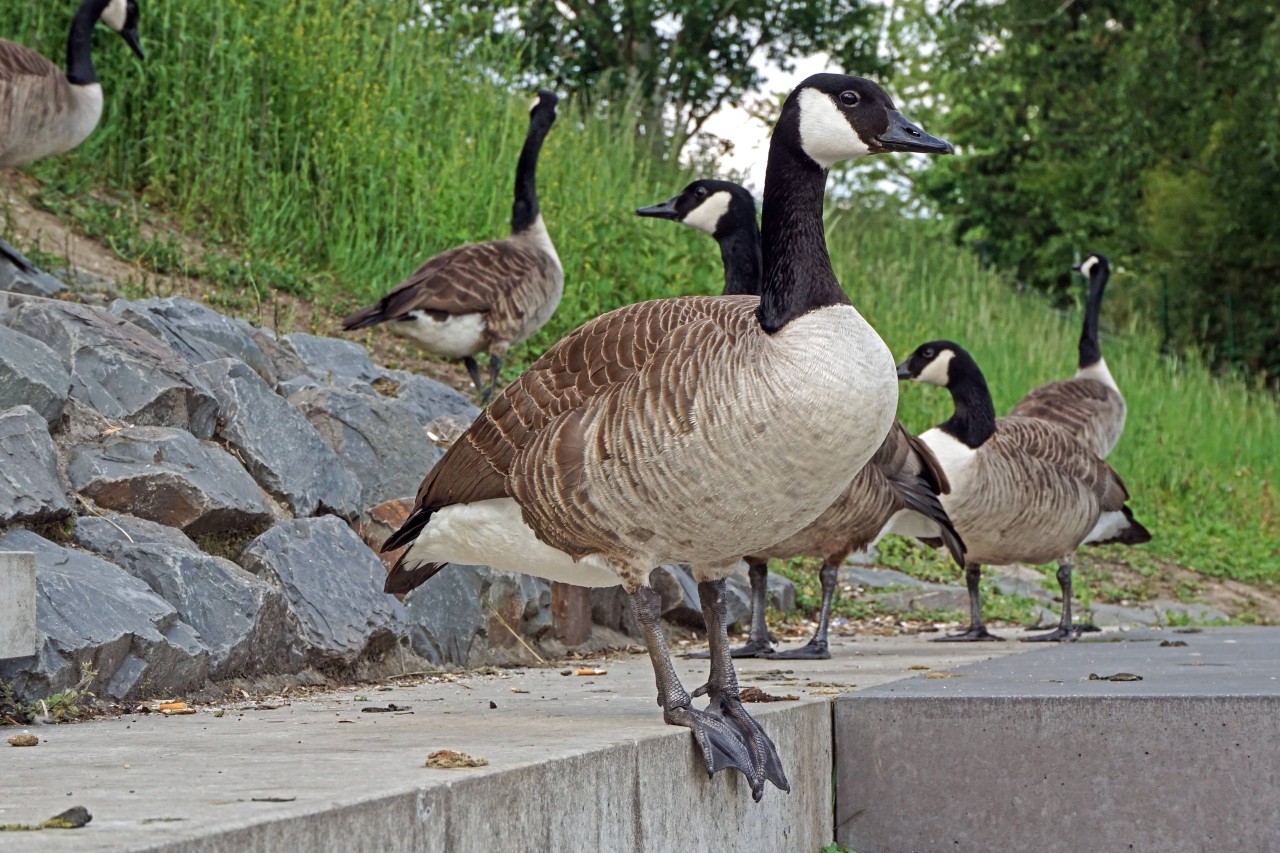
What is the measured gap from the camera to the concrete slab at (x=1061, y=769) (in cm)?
435

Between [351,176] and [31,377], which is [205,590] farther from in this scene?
[351,176]

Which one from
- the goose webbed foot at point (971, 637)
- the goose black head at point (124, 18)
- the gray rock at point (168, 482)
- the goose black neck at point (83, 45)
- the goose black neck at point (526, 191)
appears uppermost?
the goose black head at point (124, 18)

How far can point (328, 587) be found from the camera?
5.82 metres

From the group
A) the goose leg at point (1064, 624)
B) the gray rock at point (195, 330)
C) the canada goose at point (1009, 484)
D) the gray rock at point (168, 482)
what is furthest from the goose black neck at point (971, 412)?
the gray rock at point (168, 482)

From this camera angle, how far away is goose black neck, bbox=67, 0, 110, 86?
8.84 metres

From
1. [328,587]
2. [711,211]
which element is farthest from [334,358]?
[328,587]

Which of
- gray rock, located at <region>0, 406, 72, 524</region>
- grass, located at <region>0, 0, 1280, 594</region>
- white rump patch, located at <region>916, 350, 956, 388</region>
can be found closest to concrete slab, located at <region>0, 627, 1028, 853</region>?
gray rock, located at <region>0, 406, 72, 524</region>

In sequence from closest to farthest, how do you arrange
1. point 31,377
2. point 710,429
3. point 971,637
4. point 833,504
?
point 710,429
point 31,377
point 833,504
point 971,637

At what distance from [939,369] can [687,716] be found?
19.7 feet

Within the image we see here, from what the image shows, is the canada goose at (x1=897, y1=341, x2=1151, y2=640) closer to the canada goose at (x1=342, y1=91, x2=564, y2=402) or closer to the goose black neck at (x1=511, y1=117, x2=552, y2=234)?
the canada goose at (x1=342, y1=91, x2=564, y2=402)

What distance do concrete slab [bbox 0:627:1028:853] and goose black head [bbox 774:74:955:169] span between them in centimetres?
170

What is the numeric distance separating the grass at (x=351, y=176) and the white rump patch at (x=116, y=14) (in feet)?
3.53

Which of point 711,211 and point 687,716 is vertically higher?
point 711,211

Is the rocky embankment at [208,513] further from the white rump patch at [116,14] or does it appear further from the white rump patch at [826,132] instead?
the white rump patch at [116,14]
